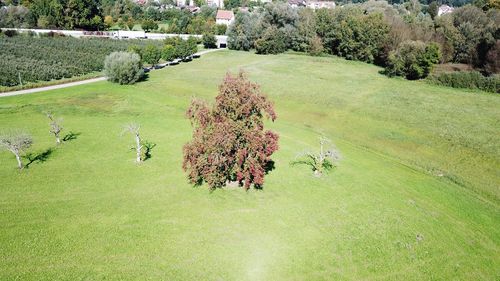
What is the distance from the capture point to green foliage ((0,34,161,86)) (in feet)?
222

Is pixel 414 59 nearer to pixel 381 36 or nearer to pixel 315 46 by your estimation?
pixel 381 36

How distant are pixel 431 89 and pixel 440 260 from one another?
174ft

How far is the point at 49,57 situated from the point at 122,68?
29323 mm

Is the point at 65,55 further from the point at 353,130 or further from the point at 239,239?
the point at 239,239

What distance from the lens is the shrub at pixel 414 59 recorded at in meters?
75.1

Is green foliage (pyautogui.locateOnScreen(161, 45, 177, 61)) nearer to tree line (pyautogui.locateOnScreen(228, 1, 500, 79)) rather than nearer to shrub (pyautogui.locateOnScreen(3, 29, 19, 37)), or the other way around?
tree line (pyautogui.locateOnScreen(228, 1, 500, 79))

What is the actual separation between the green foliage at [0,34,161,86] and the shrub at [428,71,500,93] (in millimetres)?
74235

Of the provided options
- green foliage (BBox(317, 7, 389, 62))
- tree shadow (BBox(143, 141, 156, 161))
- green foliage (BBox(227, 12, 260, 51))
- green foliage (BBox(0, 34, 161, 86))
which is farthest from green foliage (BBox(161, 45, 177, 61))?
tree shadow (BBox(143, 141, 156, 161))

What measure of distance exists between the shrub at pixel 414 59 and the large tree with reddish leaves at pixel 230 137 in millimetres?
59216

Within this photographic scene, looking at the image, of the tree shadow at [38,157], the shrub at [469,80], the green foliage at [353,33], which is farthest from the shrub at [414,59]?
the tree shadow at [38,157]

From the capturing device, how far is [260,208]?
2664 centimetres

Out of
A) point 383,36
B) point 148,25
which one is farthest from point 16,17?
point 383,36

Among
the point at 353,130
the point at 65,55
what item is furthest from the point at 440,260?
the point at 65,55

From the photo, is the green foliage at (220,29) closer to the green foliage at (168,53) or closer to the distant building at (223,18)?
the distant building at (223,18)
